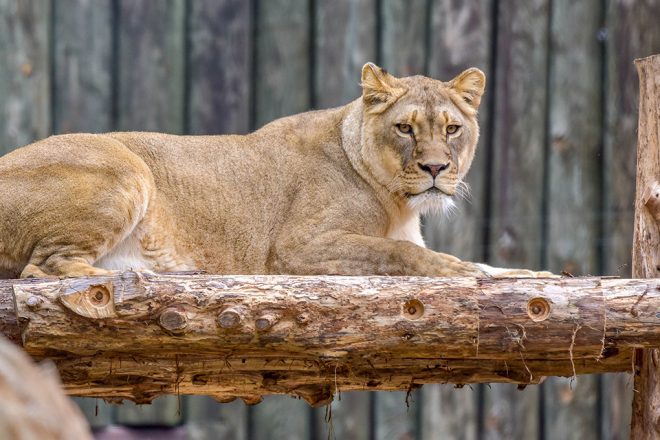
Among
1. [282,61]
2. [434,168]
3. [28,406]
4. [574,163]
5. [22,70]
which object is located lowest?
[28,406]

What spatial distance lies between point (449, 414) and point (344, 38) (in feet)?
6.91

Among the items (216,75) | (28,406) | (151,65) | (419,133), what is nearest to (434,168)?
(419,133)

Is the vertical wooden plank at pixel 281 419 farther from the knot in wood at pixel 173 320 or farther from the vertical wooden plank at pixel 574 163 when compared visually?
the knot in wood at pixel 173 320

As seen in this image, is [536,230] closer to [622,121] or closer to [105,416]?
[622,121]

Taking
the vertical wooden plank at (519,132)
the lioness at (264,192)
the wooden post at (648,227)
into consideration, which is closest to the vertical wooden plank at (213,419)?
the lioness at (264,192)

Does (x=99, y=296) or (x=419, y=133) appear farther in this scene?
(x=419, y=133)

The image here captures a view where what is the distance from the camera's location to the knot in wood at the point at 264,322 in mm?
3816

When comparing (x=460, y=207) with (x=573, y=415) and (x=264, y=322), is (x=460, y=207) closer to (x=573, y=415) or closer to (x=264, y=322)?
(x=573, y=415)

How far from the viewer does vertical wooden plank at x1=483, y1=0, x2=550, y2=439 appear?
6.37 metres

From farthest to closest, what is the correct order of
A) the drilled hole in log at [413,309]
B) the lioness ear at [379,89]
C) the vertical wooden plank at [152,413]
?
the vertical wooden plank at [152,413] → the lioness ear at [379,89] → the drilled hole in log at [413,309]

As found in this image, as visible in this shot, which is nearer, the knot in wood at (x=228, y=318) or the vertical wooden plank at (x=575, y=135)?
the knot in wood at (x=228, y=318)

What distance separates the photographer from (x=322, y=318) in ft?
12.7

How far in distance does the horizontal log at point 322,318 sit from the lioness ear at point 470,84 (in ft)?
5.61

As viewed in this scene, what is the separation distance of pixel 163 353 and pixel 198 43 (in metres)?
2.66
